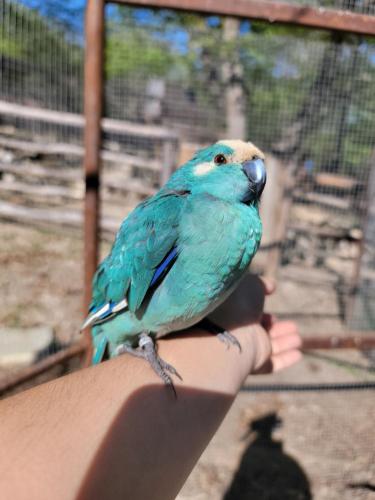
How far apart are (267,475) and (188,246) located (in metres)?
1.95

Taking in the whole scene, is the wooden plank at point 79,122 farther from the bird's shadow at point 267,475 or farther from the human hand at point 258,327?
the bird's shadow at point 267,475

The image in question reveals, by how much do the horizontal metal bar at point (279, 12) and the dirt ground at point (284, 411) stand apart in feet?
6.96

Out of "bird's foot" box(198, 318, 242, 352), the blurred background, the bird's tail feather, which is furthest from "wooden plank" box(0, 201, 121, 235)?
"bird's foot" box(198, 318, 242, 352)

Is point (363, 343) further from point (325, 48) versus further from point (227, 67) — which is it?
point (227, 67)

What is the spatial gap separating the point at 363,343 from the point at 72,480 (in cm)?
175

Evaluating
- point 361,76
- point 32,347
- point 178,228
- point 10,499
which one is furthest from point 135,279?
point 361,76

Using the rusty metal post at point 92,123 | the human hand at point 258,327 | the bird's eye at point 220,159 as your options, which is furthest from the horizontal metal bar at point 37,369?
the bird's eye at point 220,159

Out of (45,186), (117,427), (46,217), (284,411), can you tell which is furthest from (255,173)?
(45,186)

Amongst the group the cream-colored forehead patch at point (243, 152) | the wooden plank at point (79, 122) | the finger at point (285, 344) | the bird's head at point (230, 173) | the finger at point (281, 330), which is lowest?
the finger at point (285, 344)

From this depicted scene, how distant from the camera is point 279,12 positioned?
62.8 inches

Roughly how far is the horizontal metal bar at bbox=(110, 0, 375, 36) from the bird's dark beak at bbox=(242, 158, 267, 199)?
70 centimetres

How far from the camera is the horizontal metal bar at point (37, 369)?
6.35 ft

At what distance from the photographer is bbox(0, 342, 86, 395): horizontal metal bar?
194 centimetres

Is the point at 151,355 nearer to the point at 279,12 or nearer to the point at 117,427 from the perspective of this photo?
the point at 117,427
